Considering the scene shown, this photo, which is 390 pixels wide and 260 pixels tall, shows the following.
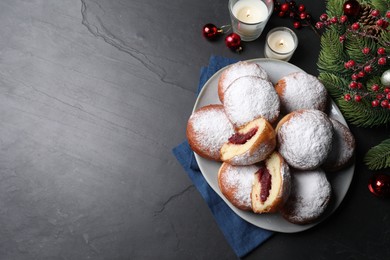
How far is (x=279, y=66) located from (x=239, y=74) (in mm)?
185

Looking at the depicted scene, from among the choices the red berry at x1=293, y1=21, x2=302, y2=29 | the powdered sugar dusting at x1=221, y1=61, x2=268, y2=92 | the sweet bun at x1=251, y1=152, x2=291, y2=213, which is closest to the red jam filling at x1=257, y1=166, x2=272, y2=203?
the sweet bun at x1=251, y1=152, x2=291, y2=213

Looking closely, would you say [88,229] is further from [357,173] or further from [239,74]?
[357,173]

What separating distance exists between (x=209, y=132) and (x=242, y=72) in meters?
0.24

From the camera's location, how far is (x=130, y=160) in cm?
146

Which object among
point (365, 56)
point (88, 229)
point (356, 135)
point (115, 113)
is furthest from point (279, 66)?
point (88, 229)

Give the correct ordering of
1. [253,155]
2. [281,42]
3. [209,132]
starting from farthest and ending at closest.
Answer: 1. [281,42]
2. [209,132]
3. [253,155]

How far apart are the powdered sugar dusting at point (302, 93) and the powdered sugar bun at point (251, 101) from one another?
0.08 m

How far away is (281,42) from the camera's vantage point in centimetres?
148

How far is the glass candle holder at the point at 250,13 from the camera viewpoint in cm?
147

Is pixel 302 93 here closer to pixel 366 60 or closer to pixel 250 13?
pixel 366 60

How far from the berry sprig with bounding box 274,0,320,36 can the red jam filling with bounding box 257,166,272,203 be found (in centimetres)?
66

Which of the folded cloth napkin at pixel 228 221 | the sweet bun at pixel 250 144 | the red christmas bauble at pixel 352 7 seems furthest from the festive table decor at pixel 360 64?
the folded cloth napkin at pixel 228 221

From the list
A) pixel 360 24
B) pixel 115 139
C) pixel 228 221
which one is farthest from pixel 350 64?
pixel 115 139

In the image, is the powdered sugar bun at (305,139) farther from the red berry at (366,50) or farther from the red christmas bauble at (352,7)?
the red christmas bauble at (352,7)
